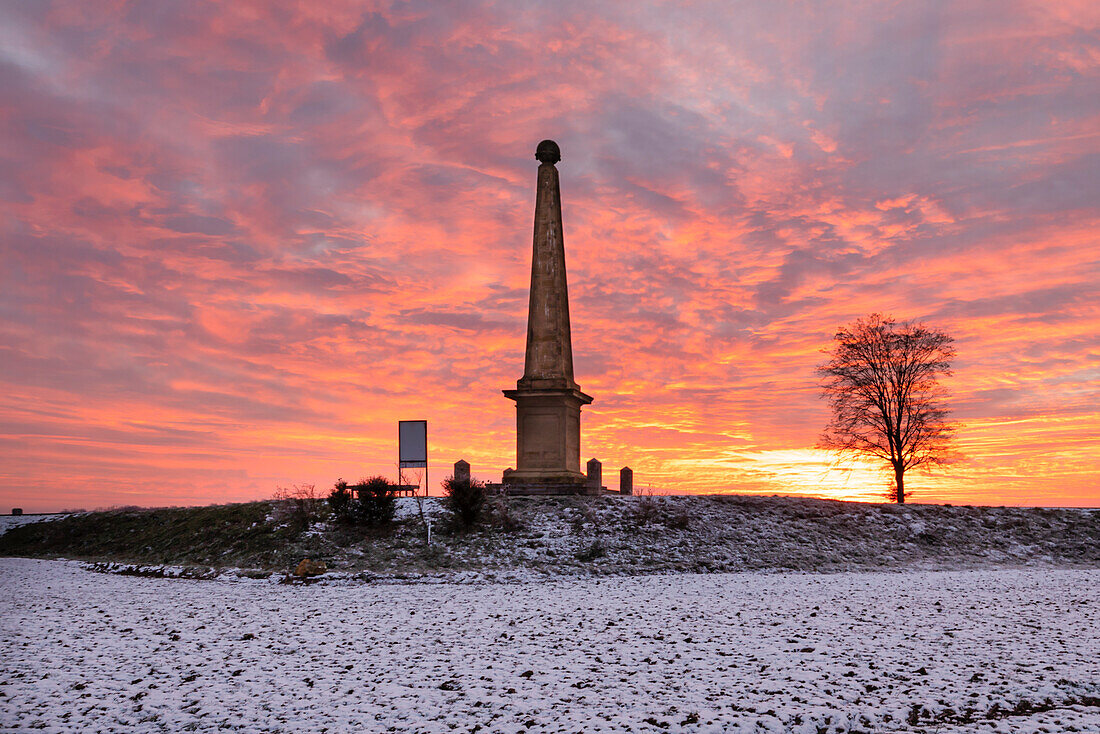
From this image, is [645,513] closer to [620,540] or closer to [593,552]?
[620,540]

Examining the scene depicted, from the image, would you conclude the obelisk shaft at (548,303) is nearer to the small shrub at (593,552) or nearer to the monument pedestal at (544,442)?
the monument pedestal at (544,442)

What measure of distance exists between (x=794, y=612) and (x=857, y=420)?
73.1ft

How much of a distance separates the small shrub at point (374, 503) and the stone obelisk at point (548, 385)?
4687mm

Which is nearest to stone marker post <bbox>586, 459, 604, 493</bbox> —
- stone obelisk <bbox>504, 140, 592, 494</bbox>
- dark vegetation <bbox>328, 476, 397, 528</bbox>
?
stone obelisk <bbox>504, 140, 592, 494</bbox>

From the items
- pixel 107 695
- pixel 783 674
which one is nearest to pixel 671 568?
pixel 783 674

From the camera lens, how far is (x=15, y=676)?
873cm

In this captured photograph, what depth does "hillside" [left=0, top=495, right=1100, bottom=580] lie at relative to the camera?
1894 cm

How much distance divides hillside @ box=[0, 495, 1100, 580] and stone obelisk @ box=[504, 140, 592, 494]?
1855mm

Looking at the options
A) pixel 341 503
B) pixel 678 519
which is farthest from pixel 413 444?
pixel 678 519

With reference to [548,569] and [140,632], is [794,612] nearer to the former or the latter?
[548,569]

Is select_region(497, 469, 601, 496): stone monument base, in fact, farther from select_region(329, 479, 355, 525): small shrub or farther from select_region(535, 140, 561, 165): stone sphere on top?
select_region(535, 140, 561, 165): stone sphere on top

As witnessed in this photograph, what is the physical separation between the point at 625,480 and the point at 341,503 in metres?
11.9

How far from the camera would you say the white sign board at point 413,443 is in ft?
87.0

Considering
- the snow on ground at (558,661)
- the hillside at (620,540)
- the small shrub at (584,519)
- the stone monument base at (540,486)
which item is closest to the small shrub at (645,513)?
the hillside at (620,540)
